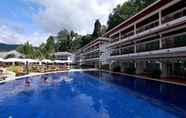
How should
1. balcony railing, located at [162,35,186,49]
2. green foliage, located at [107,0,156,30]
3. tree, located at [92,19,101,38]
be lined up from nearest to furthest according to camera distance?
1. balcony railing, located at [162,35,186,49]
2. green foliage, located at [107,0,156,30]
3. tree, located at [92,19,101,38]

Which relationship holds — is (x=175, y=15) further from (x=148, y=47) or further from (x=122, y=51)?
(x=122, y=51)

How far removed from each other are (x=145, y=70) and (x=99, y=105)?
69.5ft

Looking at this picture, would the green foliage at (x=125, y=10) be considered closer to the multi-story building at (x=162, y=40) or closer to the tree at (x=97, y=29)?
the tree at (x=97, y=29)

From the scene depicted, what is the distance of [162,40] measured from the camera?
23.3 metres

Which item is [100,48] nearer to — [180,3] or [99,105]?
[180,3]

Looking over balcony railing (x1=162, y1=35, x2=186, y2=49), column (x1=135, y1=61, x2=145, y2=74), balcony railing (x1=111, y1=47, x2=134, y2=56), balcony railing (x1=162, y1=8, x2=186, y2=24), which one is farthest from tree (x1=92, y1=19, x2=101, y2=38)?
balcony railing (x1=162, y1=35, x2=186, y2=49)

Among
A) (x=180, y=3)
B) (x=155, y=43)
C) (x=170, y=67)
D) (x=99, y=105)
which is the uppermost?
(x=180, y=3)

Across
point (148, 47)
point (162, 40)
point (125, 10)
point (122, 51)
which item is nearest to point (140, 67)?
point (122, 51)

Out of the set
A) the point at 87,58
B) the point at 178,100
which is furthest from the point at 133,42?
the point at 87,58

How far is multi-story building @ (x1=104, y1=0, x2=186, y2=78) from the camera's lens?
1933 cm

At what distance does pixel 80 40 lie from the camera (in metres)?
89.6

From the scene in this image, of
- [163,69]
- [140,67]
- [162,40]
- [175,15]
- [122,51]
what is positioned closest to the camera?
[175,15]

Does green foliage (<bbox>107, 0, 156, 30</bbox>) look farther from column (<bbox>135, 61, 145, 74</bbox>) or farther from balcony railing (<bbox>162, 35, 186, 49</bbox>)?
balcony railing (<bbox>162, 35, 186, 49</bbox>)

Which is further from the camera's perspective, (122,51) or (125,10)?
(125,10)
